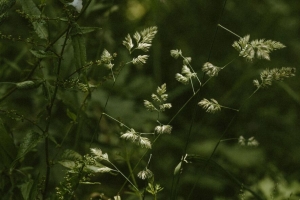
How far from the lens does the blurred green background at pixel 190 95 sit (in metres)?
2.04

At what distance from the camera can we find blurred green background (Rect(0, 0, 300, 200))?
2.04 metres

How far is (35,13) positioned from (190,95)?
1241 millimetres

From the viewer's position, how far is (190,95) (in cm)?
245

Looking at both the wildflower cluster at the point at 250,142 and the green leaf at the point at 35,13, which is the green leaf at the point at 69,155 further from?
the wildflower cluster at the point at 250,142

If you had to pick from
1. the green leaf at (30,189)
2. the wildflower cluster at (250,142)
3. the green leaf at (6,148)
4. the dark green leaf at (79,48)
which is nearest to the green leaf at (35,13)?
the dark green leaf at (79,48)

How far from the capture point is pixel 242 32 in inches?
106

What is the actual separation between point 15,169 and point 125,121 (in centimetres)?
76

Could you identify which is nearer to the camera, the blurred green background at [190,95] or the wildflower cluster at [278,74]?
the wildflower cluster at [278,74]

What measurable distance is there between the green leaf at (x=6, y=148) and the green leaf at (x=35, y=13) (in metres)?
0.24

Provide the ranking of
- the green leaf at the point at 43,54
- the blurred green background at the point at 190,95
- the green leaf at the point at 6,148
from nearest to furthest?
the green leaf at the point at 43,54
the green leaf at the point at 6,148
the blurred green background at the point at 190,95

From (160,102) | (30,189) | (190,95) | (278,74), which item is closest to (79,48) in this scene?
(160,102)

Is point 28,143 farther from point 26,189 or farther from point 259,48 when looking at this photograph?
point 259,48

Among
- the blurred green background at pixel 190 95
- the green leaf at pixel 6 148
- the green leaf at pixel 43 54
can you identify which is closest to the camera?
the green leaf at pixel 43 54

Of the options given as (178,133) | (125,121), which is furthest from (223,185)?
(125,121)
